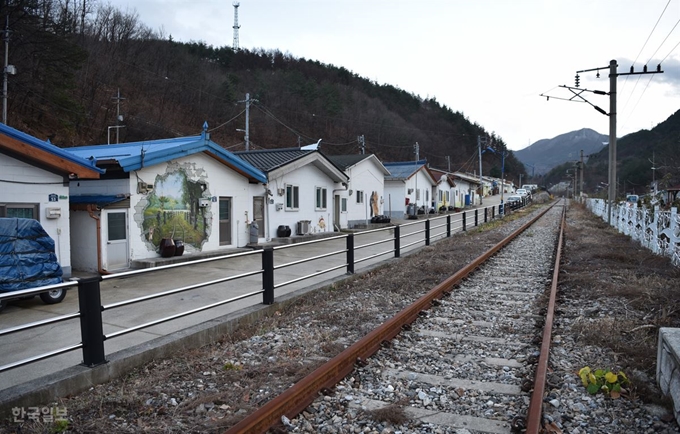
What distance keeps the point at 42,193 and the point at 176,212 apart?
164 inches

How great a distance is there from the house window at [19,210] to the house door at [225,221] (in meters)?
6.51

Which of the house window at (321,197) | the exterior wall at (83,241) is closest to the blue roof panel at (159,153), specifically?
the exterior wall at (83,241)

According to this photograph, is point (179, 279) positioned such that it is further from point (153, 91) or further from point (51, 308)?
point (153, 91)

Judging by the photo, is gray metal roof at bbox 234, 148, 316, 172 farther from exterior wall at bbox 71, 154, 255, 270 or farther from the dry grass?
the dry grass

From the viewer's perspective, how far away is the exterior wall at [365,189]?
27484 mm

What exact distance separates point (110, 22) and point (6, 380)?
2184 inches

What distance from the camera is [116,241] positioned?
40.8 ft

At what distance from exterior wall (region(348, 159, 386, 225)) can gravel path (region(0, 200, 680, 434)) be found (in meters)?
18.5

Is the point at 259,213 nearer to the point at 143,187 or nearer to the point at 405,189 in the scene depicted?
the point at 143,187

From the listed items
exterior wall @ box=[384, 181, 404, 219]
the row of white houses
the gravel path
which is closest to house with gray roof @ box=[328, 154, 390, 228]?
the row of white houses

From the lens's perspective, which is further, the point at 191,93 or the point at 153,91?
the point at 191,93

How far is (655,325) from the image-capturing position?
229 inches

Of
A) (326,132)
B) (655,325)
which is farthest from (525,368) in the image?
(326,132)

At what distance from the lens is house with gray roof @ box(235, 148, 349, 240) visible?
1869 cm
